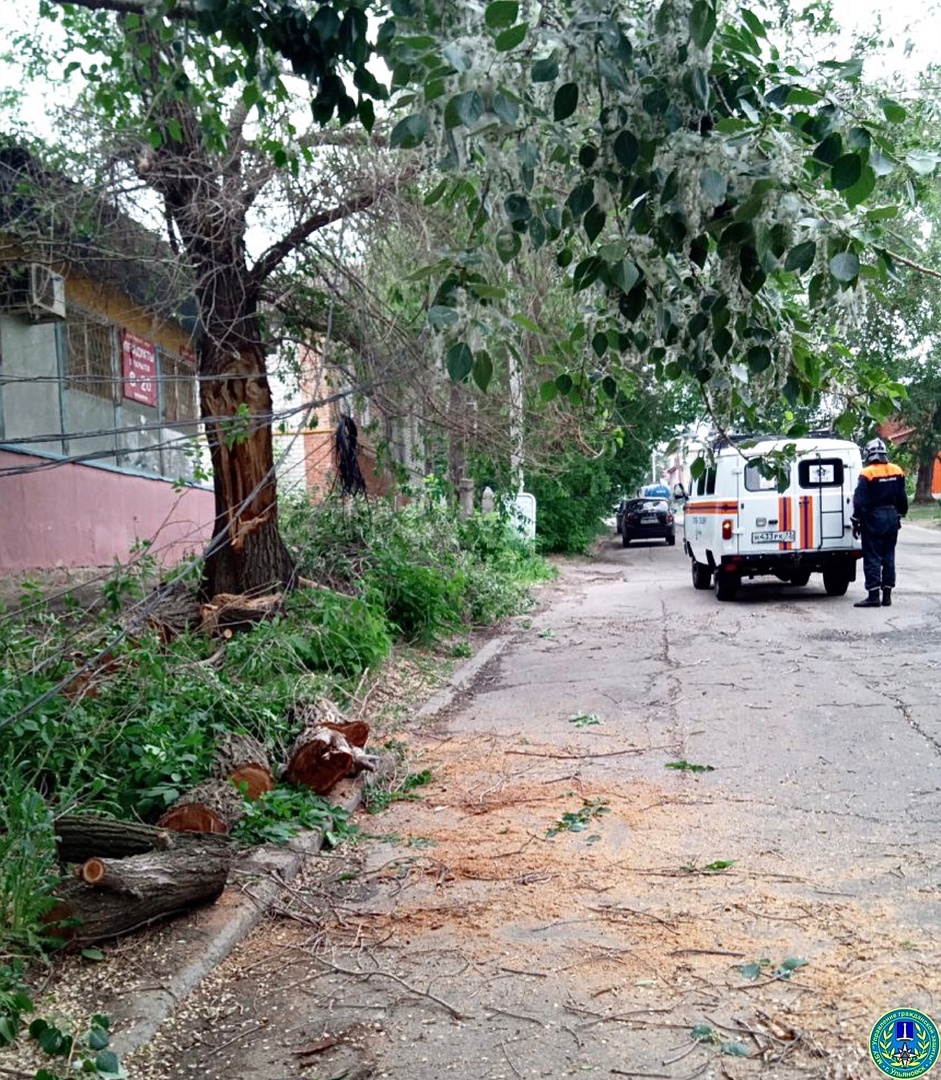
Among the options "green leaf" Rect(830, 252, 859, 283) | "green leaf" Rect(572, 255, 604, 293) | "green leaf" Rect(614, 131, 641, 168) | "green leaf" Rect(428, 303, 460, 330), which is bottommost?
"green leaf" Rect(428, 303, 460, 330)

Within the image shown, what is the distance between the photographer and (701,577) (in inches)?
720

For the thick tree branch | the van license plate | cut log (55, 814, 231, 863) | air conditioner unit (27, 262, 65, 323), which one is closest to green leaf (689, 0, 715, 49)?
cut log (55, 814, 231, 863)

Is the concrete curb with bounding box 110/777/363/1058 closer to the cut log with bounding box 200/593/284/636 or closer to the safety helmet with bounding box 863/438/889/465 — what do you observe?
the cut log with bounding box 200/593/284/636

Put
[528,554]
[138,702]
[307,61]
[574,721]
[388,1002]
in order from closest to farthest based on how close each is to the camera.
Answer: [388,1002]
[307,61]
[138,702]
[574,721]
[528,554]

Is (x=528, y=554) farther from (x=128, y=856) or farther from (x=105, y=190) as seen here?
(x=128, y=856)

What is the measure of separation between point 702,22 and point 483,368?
3.31 ft

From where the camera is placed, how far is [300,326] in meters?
10.9

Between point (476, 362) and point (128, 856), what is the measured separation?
2.90m

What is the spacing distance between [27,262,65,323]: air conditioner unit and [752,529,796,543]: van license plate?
9651mm

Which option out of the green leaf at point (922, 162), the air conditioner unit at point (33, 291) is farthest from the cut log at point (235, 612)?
the green leaf at point (922, 162)

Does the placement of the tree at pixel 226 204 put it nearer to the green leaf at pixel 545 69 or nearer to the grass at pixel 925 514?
the green leaf at pixel 545 69

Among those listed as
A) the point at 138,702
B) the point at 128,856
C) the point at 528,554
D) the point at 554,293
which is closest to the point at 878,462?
the point at 554,293

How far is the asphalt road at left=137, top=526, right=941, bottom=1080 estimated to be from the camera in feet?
11.3

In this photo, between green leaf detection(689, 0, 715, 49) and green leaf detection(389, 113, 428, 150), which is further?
green leaf detection(389, 113, 428, 150)
